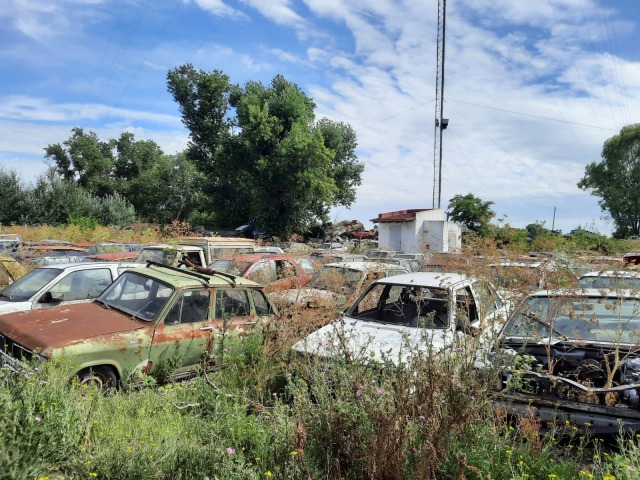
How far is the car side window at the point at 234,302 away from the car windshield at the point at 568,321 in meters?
3.52

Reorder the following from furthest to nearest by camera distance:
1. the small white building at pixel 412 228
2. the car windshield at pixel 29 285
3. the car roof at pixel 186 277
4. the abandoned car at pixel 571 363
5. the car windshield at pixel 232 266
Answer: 1. the small white building at pixel 412 228
2. the car windshield at pixel 232 266
3. the car windshield at pixel 29 285
4. the car roof at pixel 186 277
5. the abandoned car at pixel 571 363

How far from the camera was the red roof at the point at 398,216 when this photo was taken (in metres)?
31.5

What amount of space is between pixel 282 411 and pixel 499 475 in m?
1.58

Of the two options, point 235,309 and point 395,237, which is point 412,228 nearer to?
point 395,237

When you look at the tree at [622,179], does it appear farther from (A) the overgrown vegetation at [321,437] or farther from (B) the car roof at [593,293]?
(A) the overgrown vegetation at [321,437]

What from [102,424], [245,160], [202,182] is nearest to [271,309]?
[102,424]

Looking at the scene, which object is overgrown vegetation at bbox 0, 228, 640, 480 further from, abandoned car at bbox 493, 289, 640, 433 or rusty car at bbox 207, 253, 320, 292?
rusty car at bbox 207, 253, 320, 292

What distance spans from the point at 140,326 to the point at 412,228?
2720 cm

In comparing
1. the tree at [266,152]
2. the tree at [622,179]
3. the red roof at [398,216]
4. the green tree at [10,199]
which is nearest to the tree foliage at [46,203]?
the green tree at [10,199]

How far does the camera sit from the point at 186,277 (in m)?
6.57

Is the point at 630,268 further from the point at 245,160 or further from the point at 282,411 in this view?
the point at 245,160

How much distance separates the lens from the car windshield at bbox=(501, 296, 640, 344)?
4.88m

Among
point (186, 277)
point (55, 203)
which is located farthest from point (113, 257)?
point (55, 203)

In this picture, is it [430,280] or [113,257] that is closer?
[430,280]
